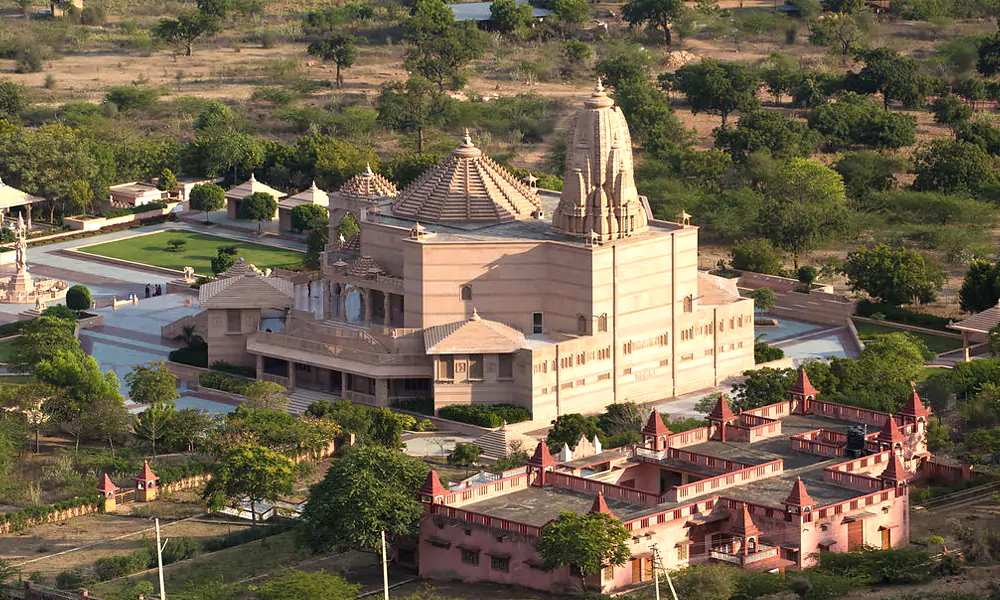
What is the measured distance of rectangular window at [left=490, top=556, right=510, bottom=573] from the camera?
73500 mm

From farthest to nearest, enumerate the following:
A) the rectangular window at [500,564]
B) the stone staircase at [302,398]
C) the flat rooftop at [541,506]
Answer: the stone staircase at [302,398] → the flat rooftop at [541,506] → the rectangular window at [500,564]

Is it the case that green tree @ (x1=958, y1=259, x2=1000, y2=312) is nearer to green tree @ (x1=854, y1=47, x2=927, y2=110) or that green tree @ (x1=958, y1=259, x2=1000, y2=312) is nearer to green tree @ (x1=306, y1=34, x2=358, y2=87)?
green tree @ (x1=854, y1=47, x2=927, y2=110)

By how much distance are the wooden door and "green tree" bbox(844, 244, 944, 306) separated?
138 feet

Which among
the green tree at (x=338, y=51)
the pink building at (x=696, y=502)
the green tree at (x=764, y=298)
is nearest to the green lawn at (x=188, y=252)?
the green tree at (x=764, y=298)

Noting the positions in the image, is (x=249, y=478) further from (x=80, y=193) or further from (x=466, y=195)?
(x=80, y=193)

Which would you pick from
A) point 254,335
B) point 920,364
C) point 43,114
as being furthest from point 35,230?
point 920,364

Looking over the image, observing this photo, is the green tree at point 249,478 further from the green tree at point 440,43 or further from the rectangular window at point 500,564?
the green tree at point 440,43

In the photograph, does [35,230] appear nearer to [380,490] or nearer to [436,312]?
[436,312]

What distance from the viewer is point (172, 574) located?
77812 mm

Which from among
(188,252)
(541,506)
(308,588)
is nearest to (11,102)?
(188,252)

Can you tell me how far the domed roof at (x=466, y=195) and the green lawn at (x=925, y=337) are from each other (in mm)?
18868

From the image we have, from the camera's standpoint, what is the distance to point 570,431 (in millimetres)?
91562

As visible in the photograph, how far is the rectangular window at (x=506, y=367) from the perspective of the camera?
9850 cm

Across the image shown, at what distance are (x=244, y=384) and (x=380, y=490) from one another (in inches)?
1124
